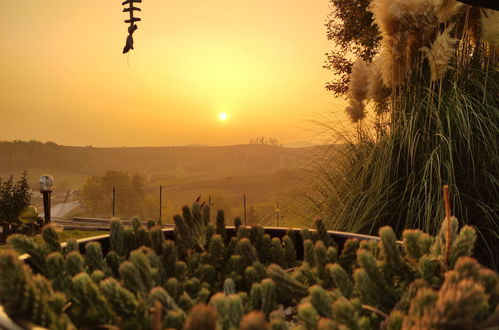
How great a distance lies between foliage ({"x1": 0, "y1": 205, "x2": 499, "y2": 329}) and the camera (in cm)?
48

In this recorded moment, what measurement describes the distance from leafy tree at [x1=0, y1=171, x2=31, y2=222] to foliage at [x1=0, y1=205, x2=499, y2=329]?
33.4ft

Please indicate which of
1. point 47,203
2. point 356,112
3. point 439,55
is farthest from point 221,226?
point 47,203

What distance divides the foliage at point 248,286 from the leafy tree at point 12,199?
10.2 metres

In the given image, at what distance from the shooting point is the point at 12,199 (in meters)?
9.88

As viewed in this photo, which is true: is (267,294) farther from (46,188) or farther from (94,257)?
(46,188)

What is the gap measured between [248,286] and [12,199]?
10451 mm

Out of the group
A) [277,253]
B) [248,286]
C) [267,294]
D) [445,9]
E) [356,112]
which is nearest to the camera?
[267,294]

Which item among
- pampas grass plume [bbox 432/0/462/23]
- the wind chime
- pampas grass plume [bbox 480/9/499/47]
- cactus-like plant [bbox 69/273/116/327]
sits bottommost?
cactus-like plant [bbox 69/273/116/327]

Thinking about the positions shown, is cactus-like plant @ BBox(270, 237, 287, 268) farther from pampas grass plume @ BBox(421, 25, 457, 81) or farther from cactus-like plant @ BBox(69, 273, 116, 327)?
pampas grass plume @ BBox(421, 25, 457, 81)

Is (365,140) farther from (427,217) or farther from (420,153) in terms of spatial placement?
(427,217)

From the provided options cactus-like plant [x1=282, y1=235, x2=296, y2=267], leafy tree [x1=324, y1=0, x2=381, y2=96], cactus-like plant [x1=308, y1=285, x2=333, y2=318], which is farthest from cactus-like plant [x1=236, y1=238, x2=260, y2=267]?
leafy tree [x1=324, y1=0, x2=381, y2=96]

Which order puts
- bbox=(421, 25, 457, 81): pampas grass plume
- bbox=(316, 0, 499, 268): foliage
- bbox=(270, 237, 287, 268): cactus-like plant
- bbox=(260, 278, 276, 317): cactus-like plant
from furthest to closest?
bbox=(421, 25, 457, 81): pampas grass plume
bbox=(316, 0, 499, 268): foliage
bbox=(270, 237, 287, 268): cactus-like plant
bbox=(260, 278, 276, 317): cactus-like plant

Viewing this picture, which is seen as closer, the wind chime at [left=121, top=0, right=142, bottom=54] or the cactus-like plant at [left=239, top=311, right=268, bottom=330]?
the cactus-like plant at [left=239, top=311, right=268, bottom=330]

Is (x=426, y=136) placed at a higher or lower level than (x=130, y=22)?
lower
